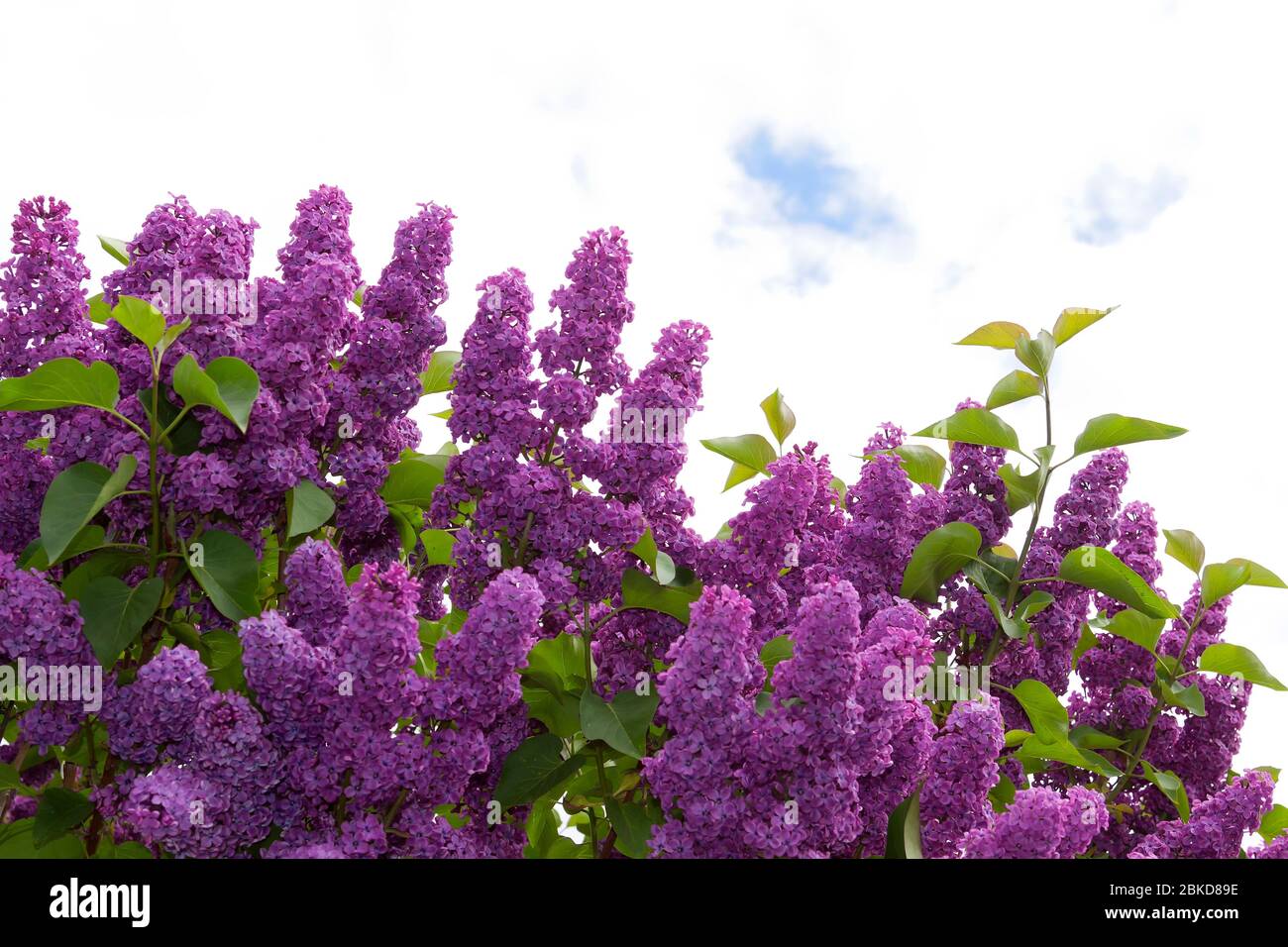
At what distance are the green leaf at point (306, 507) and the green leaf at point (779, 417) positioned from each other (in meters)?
1.19

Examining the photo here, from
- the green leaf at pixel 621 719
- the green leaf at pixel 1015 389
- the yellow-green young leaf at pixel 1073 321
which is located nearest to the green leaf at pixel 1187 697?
the green leaf at pixel 1015 389

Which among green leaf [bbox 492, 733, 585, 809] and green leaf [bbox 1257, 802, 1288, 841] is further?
green leaf [bbox 1257, 802, 1288, 841]

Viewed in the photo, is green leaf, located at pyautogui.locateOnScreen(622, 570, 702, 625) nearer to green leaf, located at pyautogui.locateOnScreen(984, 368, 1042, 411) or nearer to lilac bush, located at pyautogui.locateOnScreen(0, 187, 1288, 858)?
lilac bush, located at pyautogui.locateOnScreen(0, 187, 1288, 858)

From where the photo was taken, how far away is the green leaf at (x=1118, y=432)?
3.32 meters

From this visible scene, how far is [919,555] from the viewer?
323cm

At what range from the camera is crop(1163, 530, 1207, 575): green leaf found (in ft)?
12.8

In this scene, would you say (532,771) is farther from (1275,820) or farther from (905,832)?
(1275,820)

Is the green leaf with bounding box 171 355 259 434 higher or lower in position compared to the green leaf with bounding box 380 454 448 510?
higher

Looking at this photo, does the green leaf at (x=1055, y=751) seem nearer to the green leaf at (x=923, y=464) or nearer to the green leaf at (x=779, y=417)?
the green leaf at (x=923, y=464)

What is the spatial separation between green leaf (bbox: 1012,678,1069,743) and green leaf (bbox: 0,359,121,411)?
235 centimetres

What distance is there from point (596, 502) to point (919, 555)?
0.91 m

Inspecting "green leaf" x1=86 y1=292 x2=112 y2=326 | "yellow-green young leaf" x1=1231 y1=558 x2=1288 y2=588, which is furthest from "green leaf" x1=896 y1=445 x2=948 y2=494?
"green leaf" x1=86 y1=292 x2=112 y2=326

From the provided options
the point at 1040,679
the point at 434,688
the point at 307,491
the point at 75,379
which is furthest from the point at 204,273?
the point at 1040,679

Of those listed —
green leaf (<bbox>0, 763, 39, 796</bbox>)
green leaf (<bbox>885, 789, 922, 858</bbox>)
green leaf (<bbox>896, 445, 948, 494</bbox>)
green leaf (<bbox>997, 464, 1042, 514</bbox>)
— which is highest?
green leaf (<bbox>896, 445, 948, 494</bbox>)
